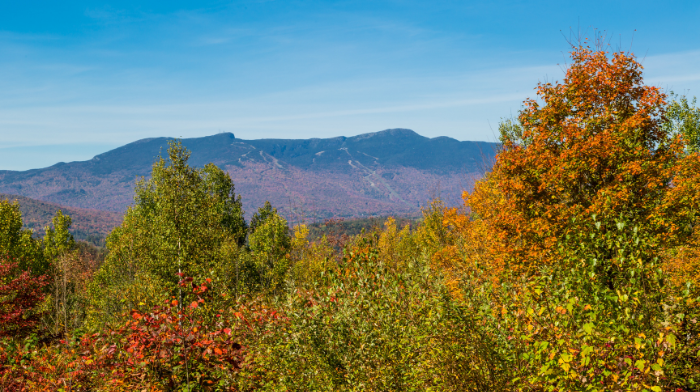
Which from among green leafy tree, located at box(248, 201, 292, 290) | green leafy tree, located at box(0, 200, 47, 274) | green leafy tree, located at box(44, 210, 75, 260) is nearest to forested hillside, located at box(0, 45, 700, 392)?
green leafy tree, located at box(0, 200, 47, 274)

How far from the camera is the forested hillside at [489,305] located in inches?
191

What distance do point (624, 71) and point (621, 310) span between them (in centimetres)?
1418

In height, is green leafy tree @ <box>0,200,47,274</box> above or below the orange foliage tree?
below

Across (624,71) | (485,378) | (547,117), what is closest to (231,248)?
(547,117)

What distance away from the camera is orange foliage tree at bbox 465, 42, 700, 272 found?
1397cm

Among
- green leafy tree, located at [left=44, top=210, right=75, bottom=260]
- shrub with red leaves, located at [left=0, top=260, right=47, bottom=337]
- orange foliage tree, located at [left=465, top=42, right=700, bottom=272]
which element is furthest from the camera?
green leafy tree, located at [left=44, top=210, right=75, bottom=260]

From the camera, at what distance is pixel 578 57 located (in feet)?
56.0

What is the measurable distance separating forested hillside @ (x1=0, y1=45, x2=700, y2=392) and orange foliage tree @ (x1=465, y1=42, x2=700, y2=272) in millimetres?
74

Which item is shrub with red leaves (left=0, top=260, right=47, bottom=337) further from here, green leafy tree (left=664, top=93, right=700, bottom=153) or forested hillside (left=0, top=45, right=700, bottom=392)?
green leafy tree (left=664, top=93, right=700, bottom=153)

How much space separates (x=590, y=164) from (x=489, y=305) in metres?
11.7

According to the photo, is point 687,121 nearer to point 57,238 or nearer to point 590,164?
point 590,164

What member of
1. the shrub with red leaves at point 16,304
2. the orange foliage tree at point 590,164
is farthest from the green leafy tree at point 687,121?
the shrub with red leaves at point 16,304

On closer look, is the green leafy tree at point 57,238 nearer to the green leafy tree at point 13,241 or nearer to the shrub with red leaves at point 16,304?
the green leafy tree at point 13,241

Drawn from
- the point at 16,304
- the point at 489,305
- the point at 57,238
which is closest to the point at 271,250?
the point at 16,304
